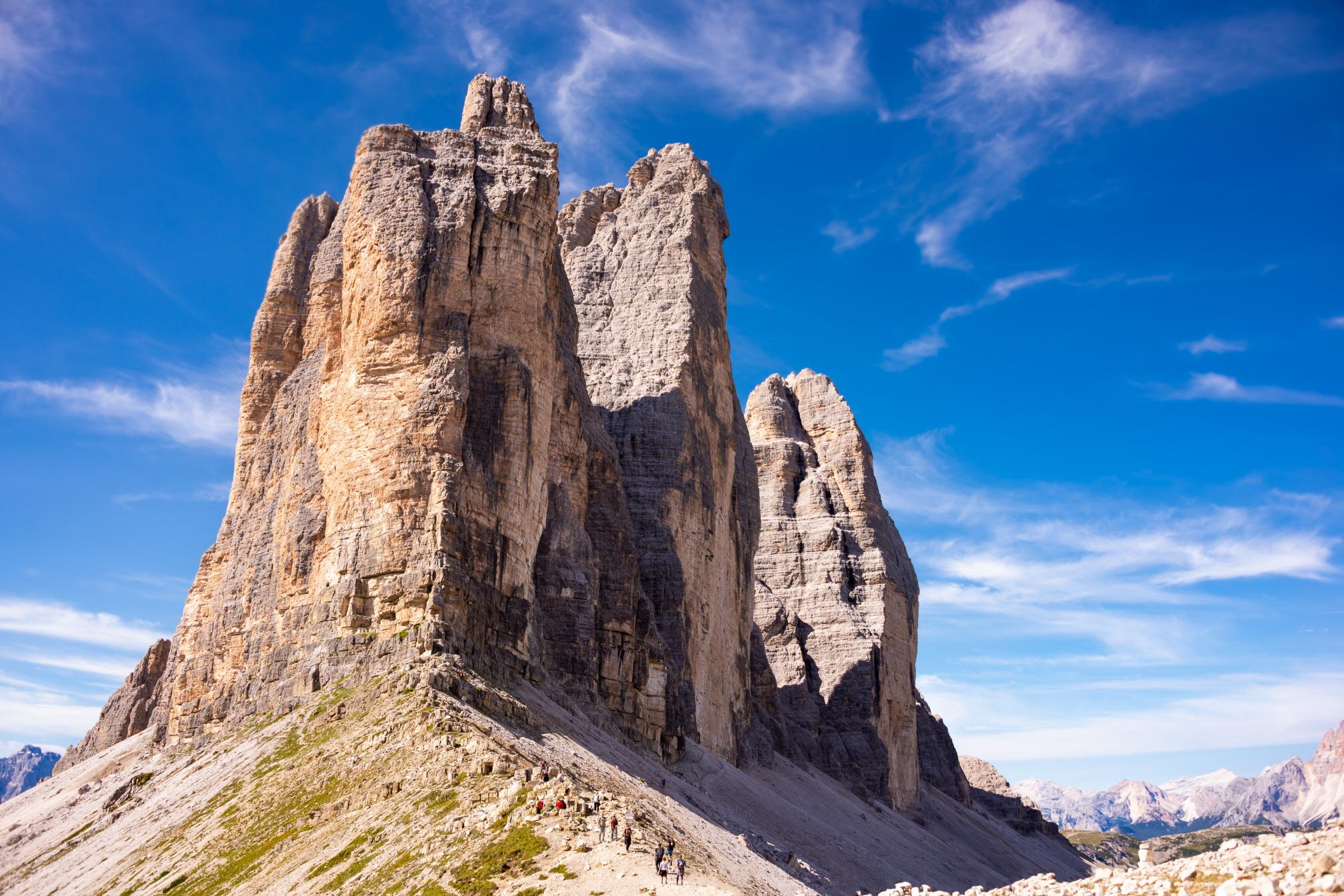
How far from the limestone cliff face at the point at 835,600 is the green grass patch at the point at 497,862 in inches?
2677

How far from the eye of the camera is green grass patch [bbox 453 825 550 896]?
106 feet

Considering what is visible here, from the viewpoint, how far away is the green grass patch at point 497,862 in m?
32.3

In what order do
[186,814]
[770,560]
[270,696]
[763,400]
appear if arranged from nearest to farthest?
[186,814], [270,696], [770,560], [763,400]

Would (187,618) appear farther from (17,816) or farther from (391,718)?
(391,718)

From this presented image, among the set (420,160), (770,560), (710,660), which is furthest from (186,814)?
(770,560)

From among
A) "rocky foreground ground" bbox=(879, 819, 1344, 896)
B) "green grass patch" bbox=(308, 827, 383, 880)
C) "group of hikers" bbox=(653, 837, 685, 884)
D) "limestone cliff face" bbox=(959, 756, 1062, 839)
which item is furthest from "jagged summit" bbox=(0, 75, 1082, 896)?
"limestone cliff face" bbox=(959, 756, 1062, 839)

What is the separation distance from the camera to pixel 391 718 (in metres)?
44.4

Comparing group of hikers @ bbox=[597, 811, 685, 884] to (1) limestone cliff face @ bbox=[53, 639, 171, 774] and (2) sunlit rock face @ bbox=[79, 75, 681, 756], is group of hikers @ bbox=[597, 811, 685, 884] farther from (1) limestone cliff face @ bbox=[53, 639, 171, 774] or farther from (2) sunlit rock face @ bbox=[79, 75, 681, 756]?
(1) limestone cliff face @ bbox=[53, 639, 171, 774]

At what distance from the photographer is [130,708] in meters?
94.4

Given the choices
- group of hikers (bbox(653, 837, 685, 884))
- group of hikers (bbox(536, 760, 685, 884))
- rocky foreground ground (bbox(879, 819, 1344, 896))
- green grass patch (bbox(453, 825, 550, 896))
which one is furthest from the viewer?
green grass patch (bbox(453, 825, 550, 896))

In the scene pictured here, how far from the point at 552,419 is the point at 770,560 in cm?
5473

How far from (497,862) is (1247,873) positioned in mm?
17962

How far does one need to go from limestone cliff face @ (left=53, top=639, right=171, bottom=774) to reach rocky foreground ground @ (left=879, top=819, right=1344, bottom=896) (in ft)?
262

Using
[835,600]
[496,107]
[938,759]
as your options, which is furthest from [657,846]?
[938,759]
